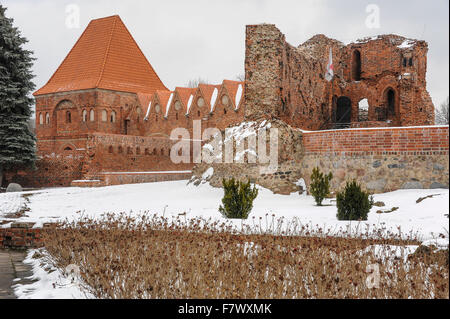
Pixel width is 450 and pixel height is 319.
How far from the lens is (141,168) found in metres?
23.9

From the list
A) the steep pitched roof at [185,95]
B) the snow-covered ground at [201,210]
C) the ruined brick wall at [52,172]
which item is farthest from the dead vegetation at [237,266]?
the steep pitched roof at [185,95]

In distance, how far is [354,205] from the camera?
9516 millimetres

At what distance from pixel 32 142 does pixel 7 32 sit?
4769 millimetres

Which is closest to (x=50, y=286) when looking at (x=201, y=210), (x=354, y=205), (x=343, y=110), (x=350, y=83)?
(x=201, y=210)

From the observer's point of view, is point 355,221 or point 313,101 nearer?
point 355,221

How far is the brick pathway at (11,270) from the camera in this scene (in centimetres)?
574

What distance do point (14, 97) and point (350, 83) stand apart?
607 inches

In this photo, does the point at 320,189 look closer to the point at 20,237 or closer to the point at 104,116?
the point at 20,237

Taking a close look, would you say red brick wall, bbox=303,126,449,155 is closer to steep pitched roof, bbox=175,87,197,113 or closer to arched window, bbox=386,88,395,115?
arched window, bbox=386,88,395,115

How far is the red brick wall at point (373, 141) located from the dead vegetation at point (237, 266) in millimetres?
1880

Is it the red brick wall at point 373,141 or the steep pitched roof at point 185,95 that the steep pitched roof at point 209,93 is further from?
the red brick wall at point 373,141

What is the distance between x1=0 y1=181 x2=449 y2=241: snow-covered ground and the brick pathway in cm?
86

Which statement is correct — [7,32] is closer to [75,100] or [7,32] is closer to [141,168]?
[141,168]
